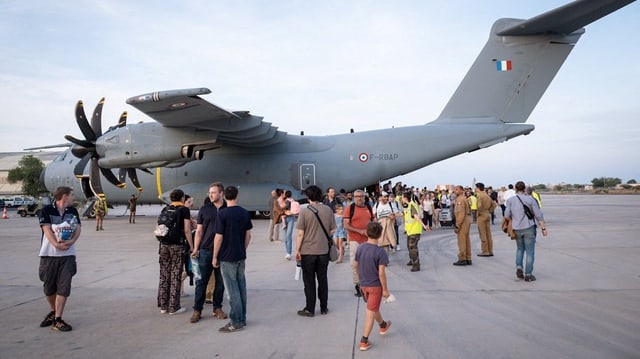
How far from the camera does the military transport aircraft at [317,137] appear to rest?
14641 mm

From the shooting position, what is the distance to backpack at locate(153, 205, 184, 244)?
5457 millimetres

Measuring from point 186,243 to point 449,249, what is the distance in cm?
712

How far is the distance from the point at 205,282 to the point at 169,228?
833 mm

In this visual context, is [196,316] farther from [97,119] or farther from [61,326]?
[97,119]

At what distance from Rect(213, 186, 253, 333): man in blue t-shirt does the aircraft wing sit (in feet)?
26.4

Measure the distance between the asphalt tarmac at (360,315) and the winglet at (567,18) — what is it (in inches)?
274

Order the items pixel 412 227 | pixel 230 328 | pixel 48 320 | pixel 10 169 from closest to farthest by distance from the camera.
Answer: pixel 230 328 → pixel 48 320 → pixel 412 227 → pixel 10 169

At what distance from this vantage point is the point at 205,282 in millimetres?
5285

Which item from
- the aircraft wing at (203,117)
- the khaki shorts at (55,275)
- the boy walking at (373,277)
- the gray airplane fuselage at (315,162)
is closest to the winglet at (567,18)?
the gray airplane fuselage at (315,162)

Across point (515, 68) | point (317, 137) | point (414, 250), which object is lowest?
point (414, 250)

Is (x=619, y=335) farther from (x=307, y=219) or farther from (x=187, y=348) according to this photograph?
(x=187, y=348)

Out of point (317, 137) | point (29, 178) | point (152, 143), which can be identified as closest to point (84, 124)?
point (152, 143)

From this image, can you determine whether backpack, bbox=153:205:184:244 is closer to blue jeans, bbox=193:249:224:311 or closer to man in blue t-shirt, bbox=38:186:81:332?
blue jeans, bbox=193:249:224:311

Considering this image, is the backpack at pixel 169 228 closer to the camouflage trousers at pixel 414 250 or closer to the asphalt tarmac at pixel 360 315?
the asphalt tarmac at pixel 360 315
